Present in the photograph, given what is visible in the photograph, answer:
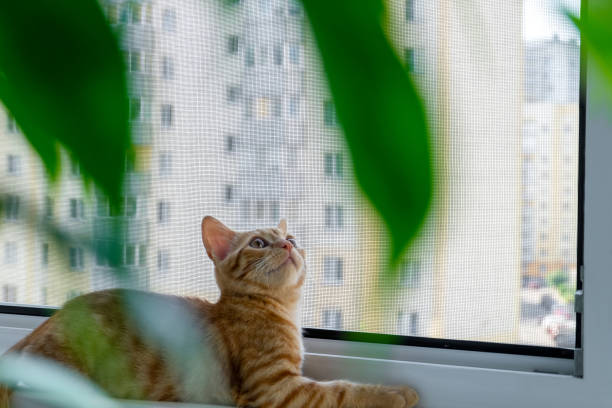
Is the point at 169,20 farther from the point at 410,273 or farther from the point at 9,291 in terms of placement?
the point at 9,291

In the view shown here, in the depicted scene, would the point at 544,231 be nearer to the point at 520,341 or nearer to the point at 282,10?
the point at 520,341

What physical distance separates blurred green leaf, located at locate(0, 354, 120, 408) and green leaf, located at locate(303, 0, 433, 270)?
90mm

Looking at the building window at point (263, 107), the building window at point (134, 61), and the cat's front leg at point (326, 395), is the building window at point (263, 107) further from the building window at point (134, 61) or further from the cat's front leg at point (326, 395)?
the cat's front leg at point (326, 395)

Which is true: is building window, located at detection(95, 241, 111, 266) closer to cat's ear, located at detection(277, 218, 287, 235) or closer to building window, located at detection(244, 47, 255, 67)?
building window, located at detection(244, 47, 255, 67)

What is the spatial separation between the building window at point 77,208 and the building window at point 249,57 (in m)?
0.06

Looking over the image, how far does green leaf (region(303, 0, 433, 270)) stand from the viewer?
0.12 m

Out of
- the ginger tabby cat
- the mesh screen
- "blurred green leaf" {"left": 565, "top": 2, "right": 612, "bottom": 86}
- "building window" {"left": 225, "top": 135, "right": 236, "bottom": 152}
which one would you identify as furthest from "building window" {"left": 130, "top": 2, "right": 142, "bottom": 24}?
the ginger tabby cat

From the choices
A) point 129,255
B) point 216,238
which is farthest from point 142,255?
point 216,238

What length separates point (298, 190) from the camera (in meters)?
0.59

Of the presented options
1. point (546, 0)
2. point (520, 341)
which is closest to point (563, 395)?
point (520, 341)

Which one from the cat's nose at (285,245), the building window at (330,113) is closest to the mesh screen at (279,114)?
the building window at (330,113)

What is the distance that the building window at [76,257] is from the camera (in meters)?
0.15

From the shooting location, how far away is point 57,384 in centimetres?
15

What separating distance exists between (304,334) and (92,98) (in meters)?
1.00
